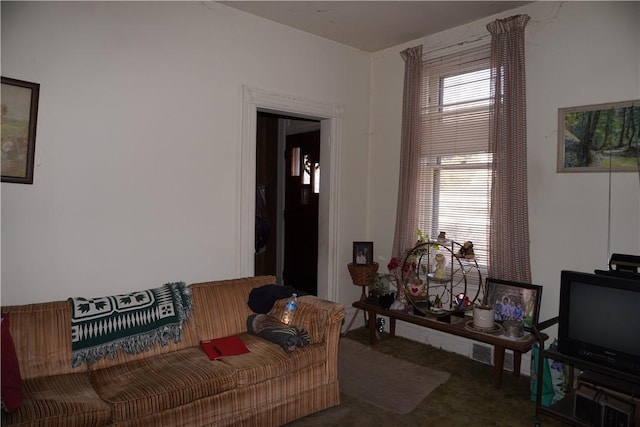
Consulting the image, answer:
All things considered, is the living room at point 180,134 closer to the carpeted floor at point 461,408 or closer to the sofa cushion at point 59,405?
the carpeted floor at point 461,408

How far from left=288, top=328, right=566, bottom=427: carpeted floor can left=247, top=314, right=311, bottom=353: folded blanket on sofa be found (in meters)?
0.48

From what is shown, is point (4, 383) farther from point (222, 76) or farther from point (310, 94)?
point (310, 94)

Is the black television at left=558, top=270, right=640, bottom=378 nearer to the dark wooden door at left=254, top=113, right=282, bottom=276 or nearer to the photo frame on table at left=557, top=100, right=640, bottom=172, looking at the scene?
the photo frame on table at left=557, top=100, right=640, bottom=172

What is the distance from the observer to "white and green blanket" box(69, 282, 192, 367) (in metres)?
2.45

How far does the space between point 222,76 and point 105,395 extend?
7.78 feet

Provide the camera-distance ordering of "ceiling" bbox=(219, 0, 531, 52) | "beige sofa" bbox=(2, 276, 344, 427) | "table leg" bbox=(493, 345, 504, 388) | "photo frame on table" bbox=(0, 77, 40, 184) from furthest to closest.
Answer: "ceiling" bbox=(219, 0, 531, 52), "table leg" bbox=(493, 345, 504, 388), "photo frame on table" bbox=(0, 77, 40, 184), "beige sofa" bbox=(2, 276, 344, 427)

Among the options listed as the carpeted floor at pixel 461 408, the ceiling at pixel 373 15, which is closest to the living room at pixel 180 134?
the ceiling at pixel 373 15

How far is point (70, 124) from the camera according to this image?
2.68 metres

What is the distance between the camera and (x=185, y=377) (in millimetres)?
2320

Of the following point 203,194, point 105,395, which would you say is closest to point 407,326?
point 203,194

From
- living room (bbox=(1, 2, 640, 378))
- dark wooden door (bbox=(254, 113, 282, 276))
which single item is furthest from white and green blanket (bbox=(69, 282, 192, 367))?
dark wooden door (bbox=(254, 113, 282, 276))

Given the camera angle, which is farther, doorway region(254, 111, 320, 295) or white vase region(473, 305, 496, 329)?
doorway region(254, 111, 320, 295)

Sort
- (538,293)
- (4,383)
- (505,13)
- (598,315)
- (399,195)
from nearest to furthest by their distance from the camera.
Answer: (4,383) → (598,315) → (538,293) → (505,13) → (399,195)

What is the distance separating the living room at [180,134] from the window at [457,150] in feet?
0.95
